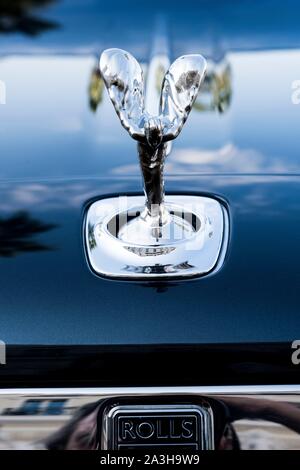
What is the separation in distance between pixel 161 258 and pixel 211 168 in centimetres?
28

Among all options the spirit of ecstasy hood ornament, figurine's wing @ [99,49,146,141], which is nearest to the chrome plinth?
the spirit of ecstasy hood ornament

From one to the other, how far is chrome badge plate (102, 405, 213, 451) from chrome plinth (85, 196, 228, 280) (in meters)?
0.17

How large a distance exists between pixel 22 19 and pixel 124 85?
2.89 feet

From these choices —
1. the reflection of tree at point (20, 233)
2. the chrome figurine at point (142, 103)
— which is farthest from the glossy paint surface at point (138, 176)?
the chrome figurine at point (142, 103)

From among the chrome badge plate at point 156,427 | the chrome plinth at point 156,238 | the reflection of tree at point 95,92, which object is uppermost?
the reflection of tree at point 95,92

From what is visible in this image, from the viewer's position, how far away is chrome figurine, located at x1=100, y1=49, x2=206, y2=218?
1.25 metres

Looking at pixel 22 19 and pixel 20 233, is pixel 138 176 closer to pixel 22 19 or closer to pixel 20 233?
pixel 20 233

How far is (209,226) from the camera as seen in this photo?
1.31 m

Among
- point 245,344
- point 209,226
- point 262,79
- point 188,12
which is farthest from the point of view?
point 188,12

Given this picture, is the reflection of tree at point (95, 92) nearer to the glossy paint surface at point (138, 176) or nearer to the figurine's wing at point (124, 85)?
the glossy paint surface at point (138, 176)

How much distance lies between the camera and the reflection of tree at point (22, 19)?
2.05m
